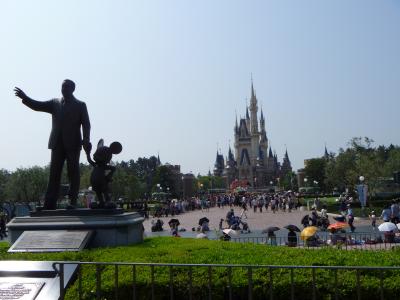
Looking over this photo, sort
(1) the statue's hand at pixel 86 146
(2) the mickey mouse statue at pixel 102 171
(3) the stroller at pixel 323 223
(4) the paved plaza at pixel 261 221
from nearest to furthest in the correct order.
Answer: (2) the mickey mouse statue at pixel 102 171, (1) the statue's hand at pixel 86 146, (3) the stroller at pixel 323 223, (4) the paved plaza at pixel 261 221

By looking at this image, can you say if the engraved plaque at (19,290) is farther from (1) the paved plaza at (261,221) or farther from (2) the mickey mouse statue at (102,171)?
(1) the paved plaza at (261,221)

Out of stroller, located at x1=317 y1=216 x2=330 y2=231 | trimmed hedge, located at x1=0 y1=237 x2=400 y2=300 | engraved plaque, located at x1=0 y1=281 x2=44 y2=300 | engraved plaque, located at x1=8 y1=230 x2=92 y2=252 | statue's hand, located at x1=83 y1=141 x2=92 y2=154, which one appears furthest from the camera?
stroller, located at x1=317 y1=216 x2=330 y2=231

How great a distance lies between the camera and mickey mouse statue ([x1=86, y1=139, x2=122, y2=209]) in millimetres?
12039

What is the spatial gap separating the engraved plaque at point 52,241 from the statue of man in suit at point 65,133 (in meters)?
1.49

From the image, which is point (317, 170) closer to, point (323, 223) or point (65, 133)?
point (323, 223)

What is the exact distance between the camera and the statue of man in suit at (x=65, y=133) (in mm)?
12086

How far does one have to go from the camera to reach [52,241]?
1030 cm

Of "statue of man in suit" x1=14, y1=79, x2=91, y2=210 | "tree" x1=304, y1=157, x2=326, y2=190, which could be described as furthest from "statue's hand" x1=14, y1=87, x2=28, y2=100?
"tree" x1=304, y1=157, x2=326, y2=190

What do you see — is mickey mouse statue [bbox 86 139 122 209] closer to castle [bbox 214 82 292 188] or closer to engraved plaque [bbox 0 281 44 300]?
engraved plaque [bbox 0 281 44 300]

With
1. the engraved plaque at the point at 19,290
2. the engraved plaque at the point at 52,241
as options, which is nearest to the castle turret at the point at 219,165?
the engraved plaque at the point at 52,241

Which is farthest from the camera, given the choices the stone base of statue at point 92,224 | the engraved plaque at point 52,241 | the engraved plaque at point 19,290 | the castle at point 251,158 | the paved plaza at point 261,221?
the castle at point 251,158

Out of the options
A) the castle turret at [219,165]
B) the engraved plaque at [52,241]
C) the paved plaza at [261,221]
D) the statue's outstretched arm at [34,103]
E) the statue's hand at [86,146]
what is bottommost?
the paved plaza at [261,221]

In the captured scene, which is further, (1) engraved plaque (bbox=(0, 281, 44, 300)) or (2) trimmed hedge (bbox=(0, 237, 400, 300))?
(2) trimmed hedge (bbox=(0, 237, 400, 300))

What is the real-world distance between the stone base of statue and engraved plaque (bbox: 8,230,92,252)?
0.51 feet
